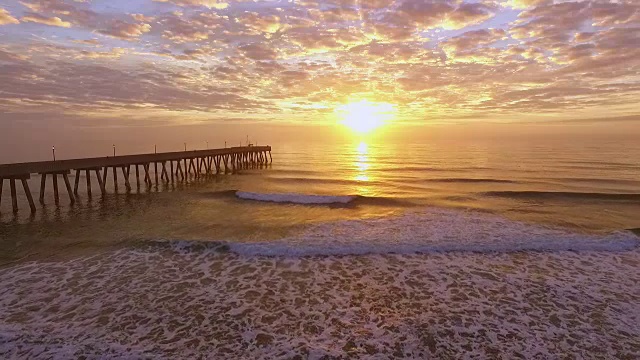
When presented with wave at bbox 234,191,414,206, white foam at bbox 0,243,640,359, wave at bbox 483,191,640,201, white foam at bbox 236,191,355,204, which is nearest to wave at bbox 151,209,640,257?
white foam at bbox 0,243,640,359

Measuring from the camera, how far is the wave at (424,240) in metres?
11.2

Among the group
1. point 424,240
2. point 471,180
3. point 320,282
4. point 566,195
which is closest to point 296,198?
point 424,240

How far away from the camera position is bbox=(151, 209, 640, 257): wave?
11.2 meters

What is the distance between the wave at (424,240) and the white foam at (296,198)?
6.13 meters

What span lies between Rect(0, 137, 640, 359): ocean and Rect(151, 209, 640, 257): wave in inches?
3.3

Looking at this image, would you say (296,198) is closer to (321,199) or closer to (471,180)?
(321,199)

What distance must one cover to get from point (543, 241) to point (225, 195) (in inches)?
731

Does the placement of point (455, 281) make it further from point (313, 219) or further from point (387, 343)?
point (313, 219)

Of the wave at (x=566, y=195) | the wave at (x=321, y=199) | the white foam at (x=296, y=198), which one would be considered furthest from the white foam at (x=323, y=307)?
the wave at (x=566, y=195)

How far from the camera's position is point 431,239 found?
1225cm

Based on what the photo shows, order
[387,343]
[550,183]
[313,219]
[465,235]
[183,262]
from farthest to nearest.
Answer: [550,183] → [313,219] → [465,235] → [183,262] → [387,343]

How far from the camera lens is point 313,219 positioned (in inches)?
637

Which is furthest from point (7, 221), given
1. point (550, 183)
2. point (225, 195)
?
point (550, 183)

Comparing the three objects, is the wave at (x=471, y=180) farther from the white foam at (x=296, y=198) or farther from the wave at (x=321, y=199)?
the white foam at (x=296, y=198)
